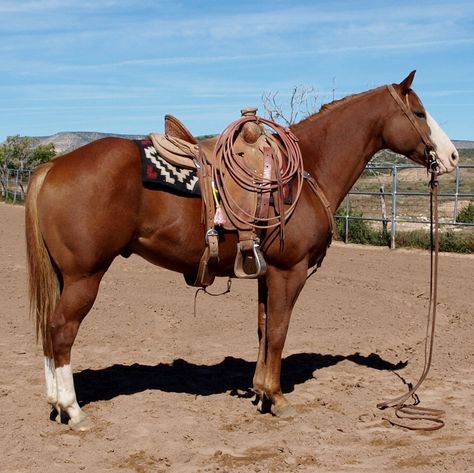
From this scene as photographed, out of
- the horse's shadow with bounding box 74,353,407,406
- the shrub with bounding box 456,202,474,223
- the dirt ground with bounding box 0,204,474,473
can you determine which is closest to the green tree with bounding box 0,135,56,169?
the shrub with bounding box 456,202,474,223

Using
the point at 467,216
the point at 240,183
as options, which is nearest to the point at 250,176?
the point at 240,183

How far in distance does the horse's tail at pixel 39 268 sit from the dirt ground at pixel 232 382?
650mm

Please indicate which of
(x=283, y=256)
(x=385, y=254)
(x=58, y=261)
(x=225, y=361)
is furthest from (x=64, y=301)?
(x=385, y=254)

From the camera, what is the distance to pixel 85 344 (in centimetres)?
588

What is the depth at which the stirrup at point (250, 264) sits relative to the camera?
13.3 feet

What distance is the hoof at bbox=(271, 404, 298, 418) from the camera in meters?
4.23

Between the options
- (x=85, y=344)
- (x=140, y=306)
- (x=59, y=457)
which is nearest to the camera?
(x=59, y=457)

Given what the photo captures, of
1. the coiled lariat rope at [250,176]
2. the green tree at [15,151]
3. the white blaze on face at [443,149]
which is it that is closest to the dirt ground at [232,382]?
the coiled lariat rope at [250,176]

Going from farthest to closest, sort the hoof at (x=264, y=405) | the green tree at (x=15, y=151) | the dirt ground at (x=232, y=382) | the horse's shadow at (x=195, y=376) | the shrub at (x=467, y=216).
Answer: the green tree at (x=15, y=151)
the shrub at (x=467, y=216)
the horse's shadow at (x=195, y=376)
the hoof at (x=264, y=405)
the dirt ground at (x=232, y=382)

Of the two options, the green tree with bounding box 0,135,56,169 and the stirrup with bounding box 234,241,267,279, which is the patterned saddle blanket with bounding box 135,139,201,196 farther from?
the green tree with bounding box 0,135,56,169

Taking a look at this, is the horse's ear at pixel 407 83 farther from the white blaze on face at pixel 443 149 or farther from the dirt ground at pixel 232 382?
the dirt ground at pixel 232 382

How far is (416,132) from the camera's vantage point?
14.4 ft

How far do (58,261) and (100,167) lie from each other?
1.99 feet

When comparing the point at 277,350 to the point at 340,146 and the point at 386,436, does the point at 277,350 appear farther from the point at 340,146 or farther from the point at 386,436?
the point at 340,146
